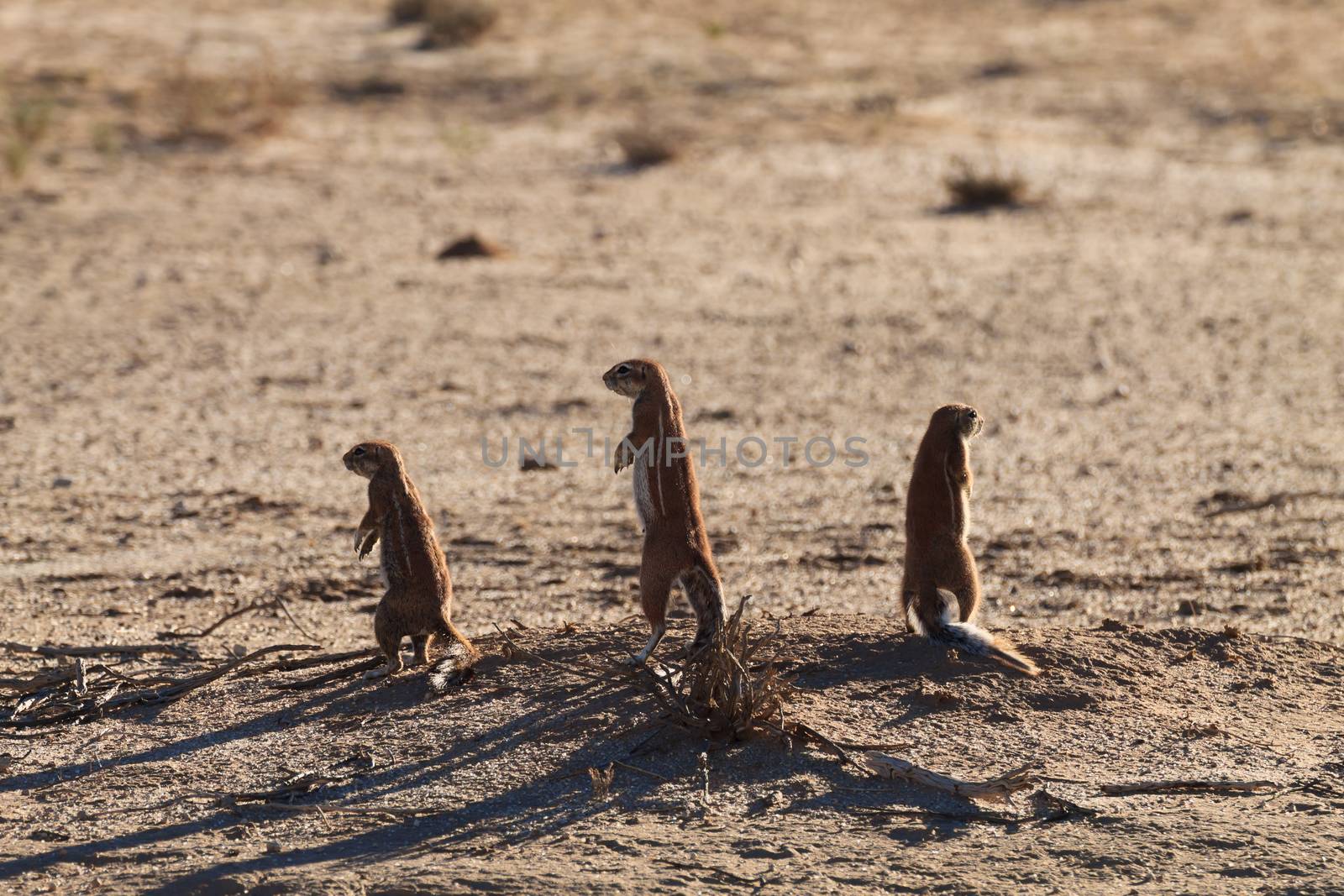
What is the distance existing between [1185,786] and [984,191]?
11729mm

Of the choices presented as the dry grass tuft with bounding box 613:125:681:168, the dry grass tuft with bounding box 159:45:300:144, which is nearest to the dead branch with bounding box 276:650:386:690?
the dry grass tuft with bounding box 613:125:681:168

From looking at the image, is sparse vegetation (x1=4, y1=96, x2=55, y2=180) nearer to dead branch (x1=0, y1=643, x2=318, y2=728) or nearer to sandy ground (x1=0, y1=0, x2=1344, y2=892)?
sandy ground (x1=0, y1=0, x2=1344, y2=892)

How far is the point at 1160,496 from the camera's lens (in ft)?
30.3

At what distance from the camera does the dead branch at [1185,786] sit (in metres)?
5.31

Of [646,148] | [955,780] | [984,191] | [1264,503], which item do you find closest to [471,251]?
[646,148]

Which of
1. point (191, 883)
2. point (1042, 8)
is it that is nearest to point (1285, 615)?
point (191, 883)

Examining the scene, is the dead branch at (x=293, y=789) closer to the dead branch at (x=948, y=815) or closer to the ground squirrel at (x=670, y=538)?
the ground squirrel at (x=670, y=538)

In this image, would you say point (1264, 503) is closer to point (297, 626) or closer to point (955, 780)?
point (955, 780)

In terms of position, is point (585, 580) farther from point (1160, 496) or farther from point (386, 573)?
point (1160, 496)

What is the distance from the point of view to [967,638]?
6.01 meters

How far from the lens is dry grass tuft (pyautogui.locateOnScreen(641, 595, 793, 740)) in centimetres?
541

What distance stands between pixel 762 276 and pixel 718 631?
8.83 metres

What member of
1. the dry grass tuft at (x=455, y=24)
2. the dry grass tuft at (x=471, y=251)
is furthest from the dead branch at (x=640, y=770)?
the dry grass tuft at (x=455, y=24)

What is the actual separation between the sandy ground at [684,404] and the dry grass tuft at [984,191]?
30cm
